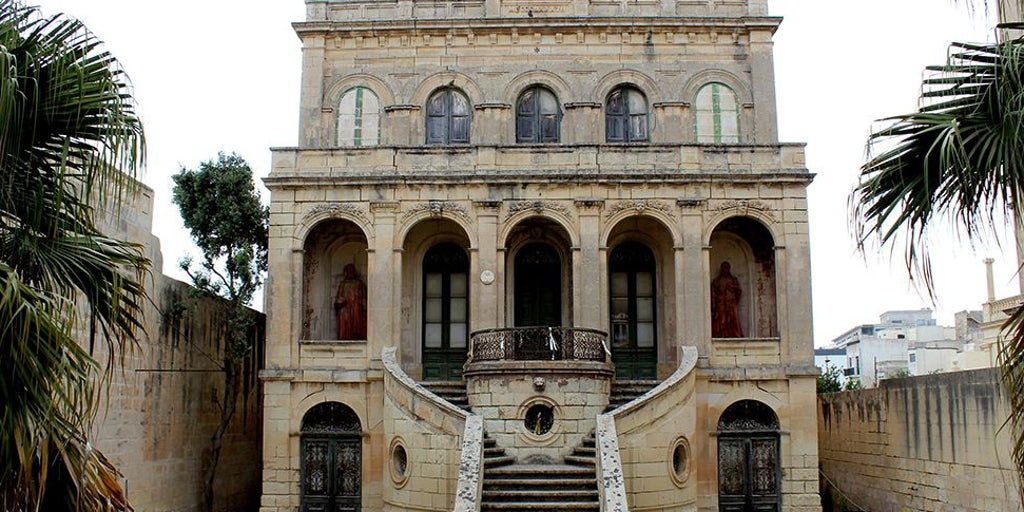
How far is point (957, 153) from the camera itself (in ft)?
21.9

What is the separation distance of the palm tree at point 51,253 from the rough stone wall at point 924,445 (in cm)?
1315

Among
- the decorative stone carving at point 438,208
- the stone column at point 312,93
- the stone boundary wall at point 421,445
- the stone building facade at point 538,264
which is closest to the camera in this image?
the stone boundary wall at point 421,445

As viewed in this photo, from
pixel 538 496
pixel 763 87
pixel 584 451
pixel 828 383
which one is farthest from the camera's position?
pixel 828 383

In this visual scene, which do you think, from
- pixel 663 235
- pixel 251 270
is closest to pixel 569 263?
pixel 663 235

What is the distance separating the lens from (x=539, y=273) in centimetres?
2519

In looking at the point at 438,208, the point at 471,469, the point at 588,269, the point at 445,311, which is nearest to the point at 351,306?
the point at 445,311

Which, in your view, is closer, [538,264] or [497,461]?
[497,461]

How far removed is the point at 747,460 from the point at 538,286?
6448 mm

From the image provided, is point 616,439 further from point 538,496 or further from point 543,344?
point 543,344

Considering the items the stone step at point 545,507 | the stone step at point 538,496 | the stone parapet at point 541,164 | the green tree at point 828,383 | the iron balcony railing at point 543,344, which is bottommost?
the stone step at point 545,507

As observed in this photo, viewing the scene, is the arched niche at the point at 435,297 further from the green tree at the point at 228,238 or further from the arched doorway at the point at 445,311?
the green tree at the point at 228,238

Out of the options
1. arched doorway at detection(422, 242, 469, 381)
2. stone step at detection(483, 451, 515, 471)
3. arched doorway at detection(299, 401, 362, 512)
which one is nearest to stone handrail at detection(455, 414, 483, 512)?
stone step at detection(483, 451, 515, 471)

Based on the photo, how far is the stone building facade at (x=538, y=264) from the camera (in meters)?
19.8

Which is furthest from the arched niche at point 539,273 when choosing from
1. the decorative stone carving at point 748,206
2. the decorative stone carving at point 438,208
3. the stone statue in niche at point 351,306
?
the decorative stone carving at point 748,206
